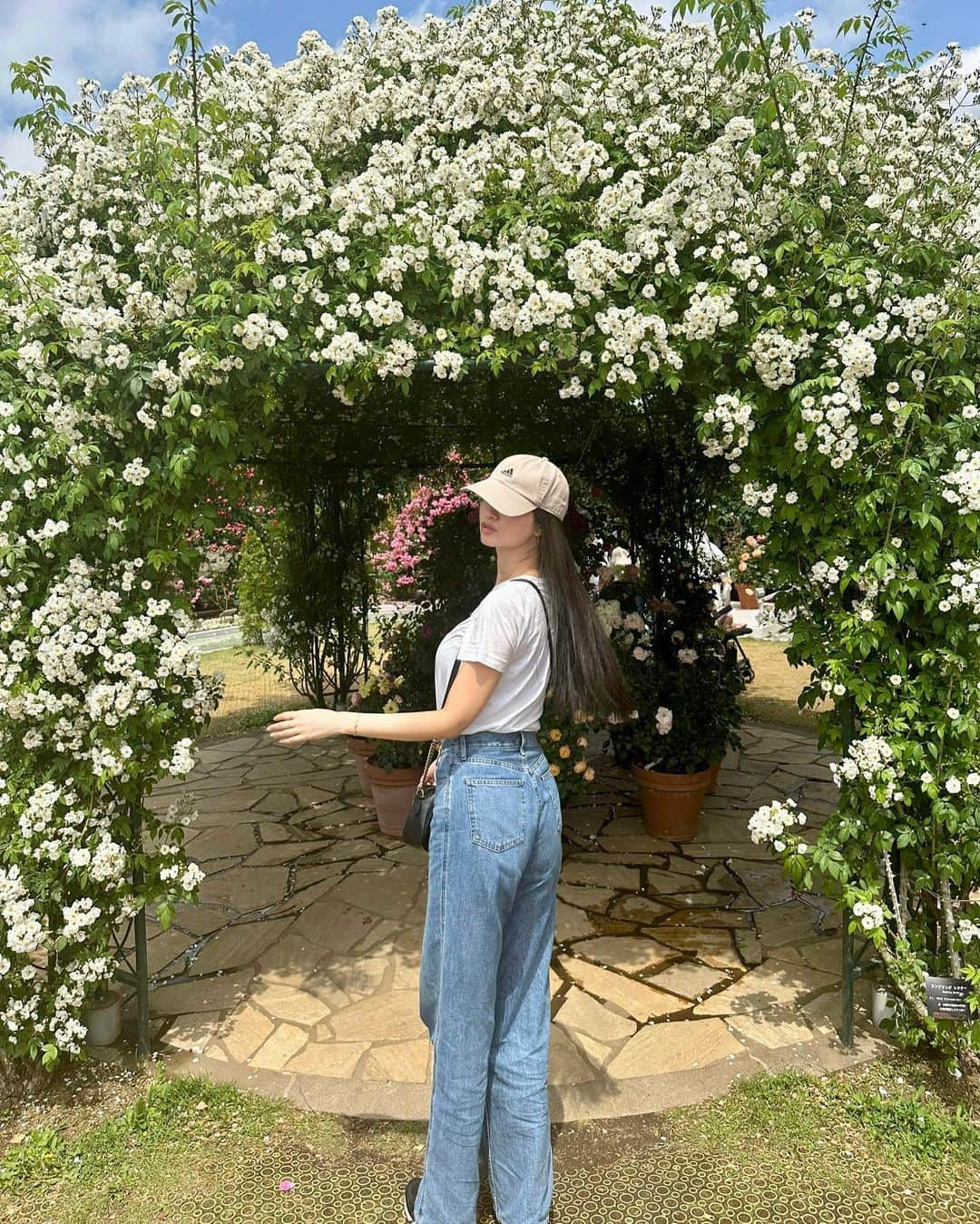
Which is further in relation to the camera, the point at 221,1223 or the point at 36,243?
the point at 36,243

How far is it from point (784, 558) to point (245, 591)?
7422mm

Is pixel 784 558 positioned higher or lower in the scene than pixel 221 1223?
higher

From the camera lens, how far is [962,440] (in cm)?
255

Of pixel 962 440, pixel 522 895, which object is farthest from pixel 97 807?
pixel 962 440

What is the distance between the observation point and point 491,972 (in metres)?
1.97

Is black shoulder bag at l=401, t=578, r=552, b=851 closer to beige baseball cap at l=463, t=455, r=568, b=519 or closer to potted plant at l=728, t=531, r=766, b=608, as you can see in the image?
beige baseball cap at l=463, t=455, r=568, b=519

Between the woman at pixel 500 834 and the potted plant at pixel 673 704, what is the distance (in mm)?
Result: 2771

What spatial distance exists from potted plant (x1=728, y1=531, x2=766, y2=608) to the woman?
4.31 feet

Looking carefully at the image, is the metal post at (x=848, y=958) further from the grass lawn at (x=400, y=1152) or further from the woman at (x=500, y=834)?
the woman at (x=500, y=834)

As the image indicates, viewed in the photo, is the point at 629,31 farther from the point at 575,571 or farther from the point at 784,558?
the point at 575,571

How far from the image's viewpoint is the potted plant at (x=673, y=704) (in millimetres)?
4852

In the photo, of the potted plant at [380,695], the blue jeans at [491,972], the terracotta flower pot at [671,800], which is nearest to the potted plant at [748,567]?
the terracotta flower pot at [671,800]

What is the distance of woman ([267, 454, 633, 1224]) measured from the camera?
1900mm

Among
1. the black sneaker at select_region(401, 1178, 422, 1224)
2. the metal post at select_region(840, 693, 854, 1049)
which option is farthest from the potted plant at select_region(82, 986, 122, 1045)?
the metal post at select_region(840, 693, 854, 1049)
